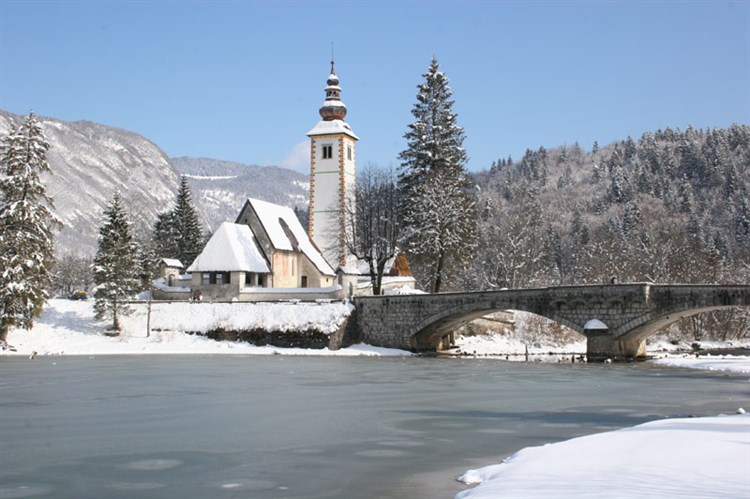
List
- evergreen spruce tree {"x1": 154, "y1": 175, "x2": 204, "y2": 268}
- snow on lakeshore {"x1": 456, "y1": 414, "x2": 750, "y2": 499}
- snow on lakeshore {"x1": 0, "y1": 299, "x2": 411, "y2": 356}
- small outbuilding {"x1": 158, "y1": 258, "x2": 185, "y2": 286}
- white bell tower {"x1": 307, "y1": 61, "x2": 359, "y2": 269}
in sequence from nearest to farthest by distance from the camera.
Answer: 1. snow on lakeshore {"x1": 456, "y1": 414, "x2": 750, "y2": 499}
2. snow on lakeshore {"x1": 0, "y1": 299, "x2": 411, "y2": 356}
3. small outbuilding {"x1": 158, "y1": 258, "x2": 185, "y2": 286}
4. white bell tower {"x1": 307, "y1": 61, "x2": 359, "y2": 269}
5. evergreen spruce tree {"x1": 154, "y1": 175, "x2": 204, "y2": 268}

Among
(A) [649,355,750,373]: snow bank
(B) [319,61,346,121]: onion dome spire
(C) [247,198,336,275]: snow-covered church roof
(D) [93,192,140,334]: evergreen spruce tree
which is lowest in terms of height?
(A) [649,355,750,373]: snow bank

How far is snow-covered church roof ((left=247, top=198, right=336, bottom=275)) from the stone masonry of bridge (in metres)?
12.8

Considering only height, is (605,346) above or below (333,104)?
below

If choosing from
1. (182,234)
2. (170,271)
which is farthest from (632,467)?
(182,234)

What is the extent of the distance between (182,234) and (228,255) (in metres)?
19.2

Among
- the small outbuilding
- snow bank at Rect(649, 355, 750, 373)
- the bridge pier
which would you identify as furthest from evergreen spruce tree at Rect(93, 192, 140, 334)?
snow bank at Rect(649, 355, 750, 373)

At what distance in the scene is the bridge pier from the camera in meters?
39.3

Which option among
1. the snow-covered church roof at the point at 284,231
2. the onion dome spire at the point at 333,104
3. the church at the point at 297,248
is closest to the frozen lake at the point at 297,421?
the church at the point at 297,248

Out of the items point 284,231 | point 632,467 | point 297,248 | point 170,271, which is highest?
point 284,231

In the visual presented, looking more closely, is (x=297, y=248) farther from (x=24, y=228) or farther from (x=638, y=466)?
(x=638, y=466)

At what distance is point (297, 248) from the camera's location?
203 ft

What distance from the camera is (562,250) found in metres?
119

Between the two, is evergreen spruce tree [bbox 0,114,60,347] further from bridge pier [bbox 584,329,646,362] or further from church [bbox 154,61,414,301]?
bridge pier [bbox 584,329,646,362]

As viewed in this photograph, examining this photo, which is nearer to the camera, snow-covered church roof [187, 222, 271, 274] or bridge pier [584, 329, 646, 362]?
bridge pier [584, 329, 646, 362]
